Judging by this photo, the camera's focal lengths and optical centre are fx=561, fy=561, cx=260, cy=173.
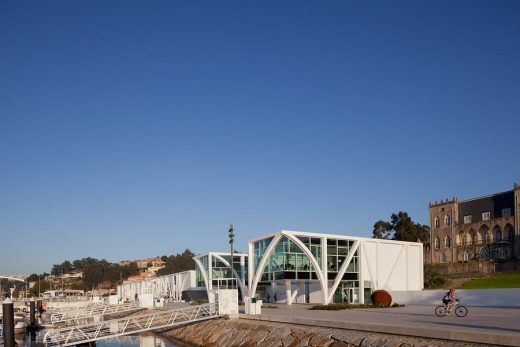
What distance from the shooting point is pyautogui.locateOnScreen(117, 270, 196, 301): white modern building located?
283ft

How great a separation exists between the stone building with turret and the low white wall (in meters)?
36.2

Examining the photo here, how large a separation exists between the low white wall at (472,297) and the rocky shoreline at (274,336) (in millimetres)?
19918

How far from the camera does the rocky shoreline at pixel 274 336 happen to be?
21.7 meters

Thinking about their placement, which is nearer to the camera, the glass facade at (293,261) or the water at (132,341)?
the water at (132,341)

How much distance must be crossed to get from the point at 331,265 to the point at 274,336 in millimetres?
23151

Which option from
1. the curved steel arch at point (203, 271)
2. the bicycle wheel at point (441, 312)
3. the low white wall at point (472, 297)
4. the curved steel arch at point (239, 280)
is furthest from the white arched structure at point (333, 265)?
the curved steel arch at point (203, 271)

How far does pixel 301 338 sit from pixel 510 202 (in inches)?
2768

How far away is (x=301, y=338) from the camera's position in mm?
27125

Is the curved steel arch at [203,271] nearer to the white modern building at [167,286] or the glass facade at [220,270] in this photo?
the glass facade at [220,270]

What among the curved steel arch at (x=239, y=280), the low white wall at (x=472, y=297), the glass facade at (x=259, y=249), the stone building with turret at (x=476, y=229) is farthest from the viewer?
the stone building with turret at (x=476, y=229)

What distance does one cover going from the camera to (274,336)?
29.2 metres

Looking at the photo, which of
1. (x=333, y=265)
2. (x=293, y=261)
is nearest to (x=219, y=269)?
(x=293, y=261)

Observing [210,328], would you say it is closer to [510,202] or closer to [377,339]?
[377,339]

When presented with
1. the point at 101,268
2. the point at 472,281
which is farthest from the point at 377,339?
the point at 101,268
